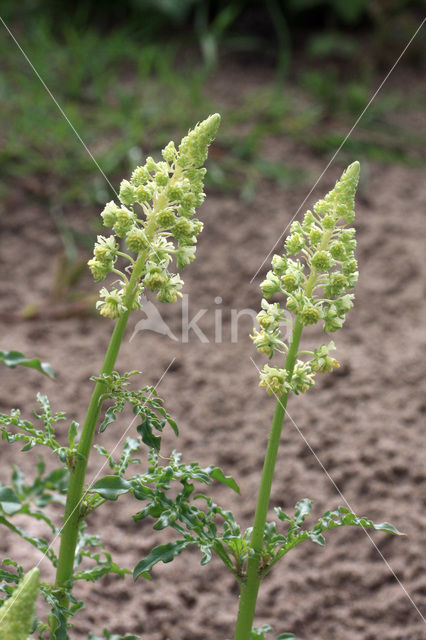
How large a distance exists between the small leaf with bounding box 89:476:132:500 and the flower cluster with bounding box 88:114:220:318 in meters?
0.29

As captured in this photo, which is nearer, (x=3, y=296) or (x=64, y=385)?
(x=64, y=385)

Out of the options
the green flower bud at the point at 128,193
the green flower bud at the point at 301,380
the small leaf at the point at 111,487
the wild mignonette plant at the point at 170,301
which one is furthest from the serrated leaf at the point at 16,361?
the green flower bud at the point at 301,380

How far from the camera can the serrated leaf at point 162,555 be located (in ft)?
4.25

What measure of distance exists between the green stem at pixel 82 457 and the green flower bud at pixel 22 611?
0.30m

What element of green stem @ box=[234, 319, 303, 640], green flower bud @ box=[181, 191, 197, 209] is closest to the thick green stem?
green stem @ box=[234, 319, 303, 640]

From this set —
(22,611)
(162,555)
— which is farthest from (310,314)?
(22,611)

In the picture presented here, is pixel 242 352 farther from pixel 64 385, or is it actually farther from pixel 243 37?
pixel 243 37

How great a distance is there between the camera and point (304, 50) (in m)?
4.55

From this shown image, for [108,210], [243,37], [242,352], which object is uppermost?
[243,37]

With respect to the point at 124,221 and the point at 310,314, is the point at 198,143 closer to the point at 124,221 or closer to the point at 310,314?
the point at 124,221

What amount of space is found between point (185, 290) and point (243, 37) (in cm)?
221

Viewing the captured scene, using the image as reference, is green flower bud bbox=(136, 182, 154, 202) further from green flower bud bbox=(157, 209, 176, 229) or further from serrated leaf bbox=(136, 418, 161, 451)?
serrated leaf bbox=(136, 418, 161, 451)

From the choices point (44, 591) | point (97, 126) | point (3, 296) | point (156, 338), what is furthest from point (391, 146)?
point (44, 591)

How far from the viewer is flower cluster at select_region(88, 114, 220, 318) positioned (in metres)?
1.32
